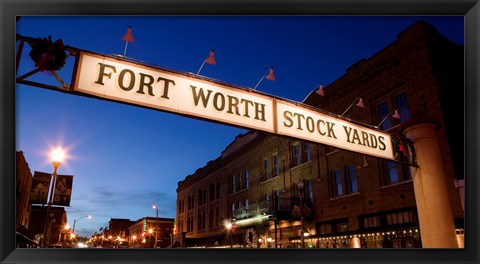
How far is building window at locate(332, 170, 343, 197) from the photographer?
1968cm

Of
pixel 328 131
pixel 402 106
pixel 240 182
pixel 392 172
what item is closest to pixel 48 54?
pixel 328 131

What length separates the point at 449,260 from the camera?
2.90 metres

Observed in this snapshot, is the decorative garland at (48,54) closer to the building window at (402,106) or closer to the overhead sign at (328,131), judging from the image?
the overhead sign at (328,131)

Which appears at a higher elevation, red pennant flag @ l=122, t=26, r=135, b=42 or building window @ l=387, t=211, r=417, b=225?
red pennant flag @ l=122, t=26, r=135, b=42

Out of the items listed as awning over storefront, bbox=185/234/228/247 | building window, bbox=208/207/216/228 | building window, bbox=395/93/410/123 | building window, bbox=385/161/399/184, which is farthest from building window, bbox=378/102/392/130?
building window, bbox=208/207/216/228

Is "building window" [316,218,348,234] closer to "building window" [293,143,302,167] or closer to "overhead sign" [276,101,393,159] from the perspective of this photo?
"building window" [293,143,302,167]

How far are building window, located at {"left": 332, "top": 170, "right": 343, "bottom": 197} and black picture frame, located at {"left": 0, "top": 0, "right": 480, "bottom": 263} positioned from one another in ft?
56.2

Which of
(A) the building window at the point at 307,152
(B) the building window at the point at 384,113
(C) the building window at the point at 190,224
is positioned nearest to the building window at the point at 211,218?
(C) the building window at the point at 190,224

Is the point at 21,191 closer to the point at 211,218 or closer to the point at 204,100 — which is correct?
the point at 204,100

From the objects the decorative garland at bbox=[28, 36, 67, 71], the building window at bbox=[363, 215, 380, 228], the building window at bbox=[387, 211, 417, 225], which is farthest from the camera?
the building window at bbox=[363, 215, 380, 228]
